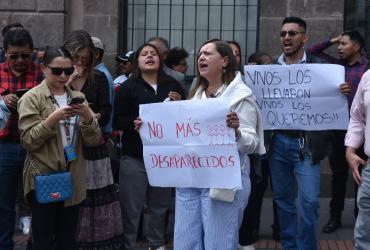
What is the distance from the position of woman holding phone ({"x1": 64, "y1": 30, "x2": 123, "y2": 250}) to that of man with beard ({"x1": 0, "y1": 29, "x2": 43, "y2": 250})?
1.21ft

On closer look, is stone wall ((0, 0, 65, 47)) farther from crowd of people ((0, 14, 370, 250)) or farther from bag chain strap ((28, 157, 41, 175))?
bag chain strap ((28, 157, 41, 175))

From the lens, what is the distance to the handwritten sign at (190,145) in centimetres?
554

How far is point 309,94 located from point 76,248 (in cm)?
231

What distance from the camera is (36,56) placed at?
28.4ft

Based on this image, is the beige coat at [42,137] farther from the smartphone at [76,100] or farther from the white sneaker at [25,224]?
the white sneaker at [25,224]

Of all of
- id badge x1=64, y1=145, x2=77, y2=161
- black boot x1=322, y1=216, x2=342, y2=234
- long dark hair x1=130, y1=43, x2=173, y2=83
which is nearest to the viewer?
id badge x1=64, y1=145, x2=77, y2=161

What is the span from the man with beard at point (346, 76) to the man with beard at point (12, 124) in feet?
10.1

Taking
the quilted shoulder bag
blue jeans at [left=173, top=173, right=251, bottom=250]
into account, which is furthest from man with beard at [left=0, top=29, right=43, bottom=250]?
blue jeans at [left=173, top=173, right=251, bottom=250]

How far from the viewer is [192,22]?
467 inches

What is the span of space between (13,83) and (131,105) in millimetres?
1103

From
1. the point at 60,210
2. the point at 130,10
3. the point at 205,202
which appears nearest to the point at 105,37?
the point at 130,10

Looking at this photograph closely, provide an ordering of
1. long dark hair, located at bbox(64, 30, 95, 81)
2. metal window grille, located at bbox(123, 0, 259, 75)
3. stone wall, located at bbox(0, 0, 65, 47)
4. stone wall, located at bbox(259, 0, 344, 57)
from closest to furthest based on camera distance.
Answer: long dark hair, located at bbox(64, 30, 95, 81)
stone wall, located at bbox(259, 0, 344, 57)
stone wall, located at bbox(0, 0, 65, 47)
metal window grille, located at bbox(123, 0, 259, 75)

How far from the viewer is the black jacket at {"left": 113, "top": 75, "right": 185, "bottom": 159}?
7.61 metres

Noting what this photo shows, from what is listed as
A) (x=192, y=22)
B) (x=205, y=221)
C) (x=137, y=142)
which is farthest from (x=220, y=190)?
(x=192, y=22)
